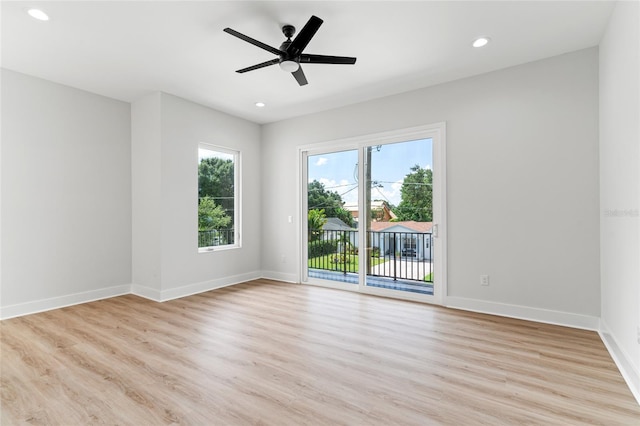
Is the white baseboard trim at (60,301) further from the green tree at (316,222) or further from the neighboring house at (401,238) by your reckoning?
the neighboring house at (401,238)

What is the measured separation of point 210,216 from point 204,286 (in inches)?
43.2

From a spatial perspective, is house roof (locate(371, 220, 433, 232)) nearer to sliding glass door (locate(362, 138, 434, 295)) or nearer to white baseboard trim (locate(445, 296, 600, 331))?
sliding glass door (locate(362, 138, 434, 295))

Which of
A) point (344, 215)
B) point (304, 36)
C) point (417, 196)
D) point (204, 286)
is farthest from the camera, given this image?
point (344, 215)

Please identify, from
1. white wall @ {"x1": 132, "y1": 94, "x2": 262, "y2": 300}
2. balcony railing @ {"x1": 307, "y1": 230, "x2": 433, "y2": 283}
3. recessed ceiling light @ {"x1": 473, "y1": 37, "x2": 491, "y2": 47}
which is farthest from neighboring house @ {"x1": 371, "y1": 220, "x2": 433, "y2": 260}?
white wall @ {"x1": 132, "y1": 94, "x2": 262, "y2": 300}

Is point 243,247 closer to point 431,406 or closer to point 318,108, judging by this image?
point 318,108

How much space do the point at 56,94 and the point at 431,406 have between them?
524 centimetres

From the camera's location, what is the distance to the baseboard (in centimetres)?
428

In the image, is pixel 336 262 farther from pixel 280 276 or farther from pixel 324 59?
pixel 324 59

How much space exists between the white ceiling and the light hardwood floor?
283 cm

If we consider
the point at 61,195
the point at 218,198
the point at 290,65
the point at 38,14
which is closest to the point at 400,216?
the point at 290,65

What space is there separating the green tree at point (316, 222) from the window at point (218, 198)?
127 centimetres

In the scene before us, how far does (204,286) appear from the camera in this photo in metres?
4.75

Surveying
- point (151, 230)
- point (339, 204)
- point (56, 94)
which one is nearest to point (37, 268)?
point (151, 230)

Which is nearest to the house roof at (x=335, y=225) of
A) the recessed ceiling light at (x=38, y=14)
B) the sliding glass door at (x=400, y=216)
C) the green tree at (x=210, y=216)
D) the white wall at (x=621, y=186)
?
the sliding glass door at (x=400, y=216)
